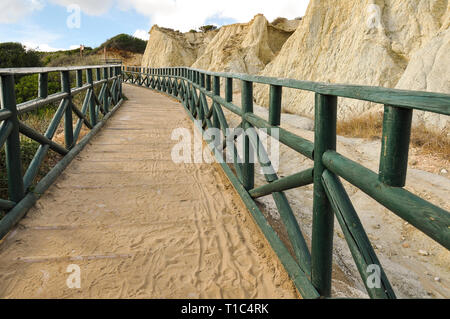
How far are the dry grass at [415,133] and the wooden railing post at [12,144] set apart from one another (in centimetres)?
623

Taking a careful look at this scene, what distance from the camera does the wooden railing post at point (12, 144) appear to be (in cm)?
316

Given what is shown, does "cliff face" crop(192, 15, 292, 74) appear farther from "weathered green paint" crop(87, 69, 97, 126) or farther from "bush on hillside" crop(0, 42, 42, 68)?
"weathered green paint" crop(87, 69, 97, 126)

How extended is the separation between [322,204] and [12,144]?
8.94ft

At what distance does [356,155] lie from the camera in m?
6.74

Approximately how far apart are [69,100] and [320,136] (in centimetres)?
418

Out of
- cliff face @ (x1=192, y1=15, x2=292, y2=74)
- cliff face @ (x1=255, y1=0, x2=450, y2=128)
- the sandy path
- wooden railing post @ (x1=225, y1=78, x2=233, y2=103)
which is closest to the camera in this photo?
the sandy path

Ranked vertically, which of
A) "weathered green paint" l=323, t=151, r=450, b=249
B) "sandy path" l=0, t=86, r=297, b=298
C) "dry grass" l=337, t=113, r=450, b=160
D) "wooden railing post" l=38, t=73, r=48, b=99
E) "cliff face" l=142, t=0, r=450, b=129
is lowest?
"sandy path" l=0, t=86, r=297, b=298

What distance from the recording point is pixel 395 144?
55.5 inches

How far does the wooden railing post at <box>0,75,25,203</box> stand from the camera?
3.16m

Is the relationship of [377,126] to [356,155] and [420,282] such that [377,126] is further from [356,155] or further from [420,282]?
[420,282]

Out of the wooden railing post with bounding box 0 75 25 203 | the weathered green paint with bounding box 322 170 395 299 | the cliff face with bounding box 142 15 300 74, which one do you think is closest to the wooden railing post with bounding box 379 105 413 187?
the weathered green paint with bounding box 322 170 395 299

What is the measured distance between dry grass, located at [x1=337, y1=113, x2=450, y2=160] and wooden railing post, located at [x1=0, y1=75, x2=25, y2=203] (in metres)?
6.23

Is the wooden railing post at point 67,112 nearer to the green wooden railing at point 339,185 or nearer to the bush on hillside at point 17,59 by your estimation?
the green wooden railing at point 339,185

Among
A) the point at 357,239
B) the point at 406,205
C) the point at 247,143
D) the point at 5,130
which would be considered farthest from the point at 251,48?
the point at 406,205
